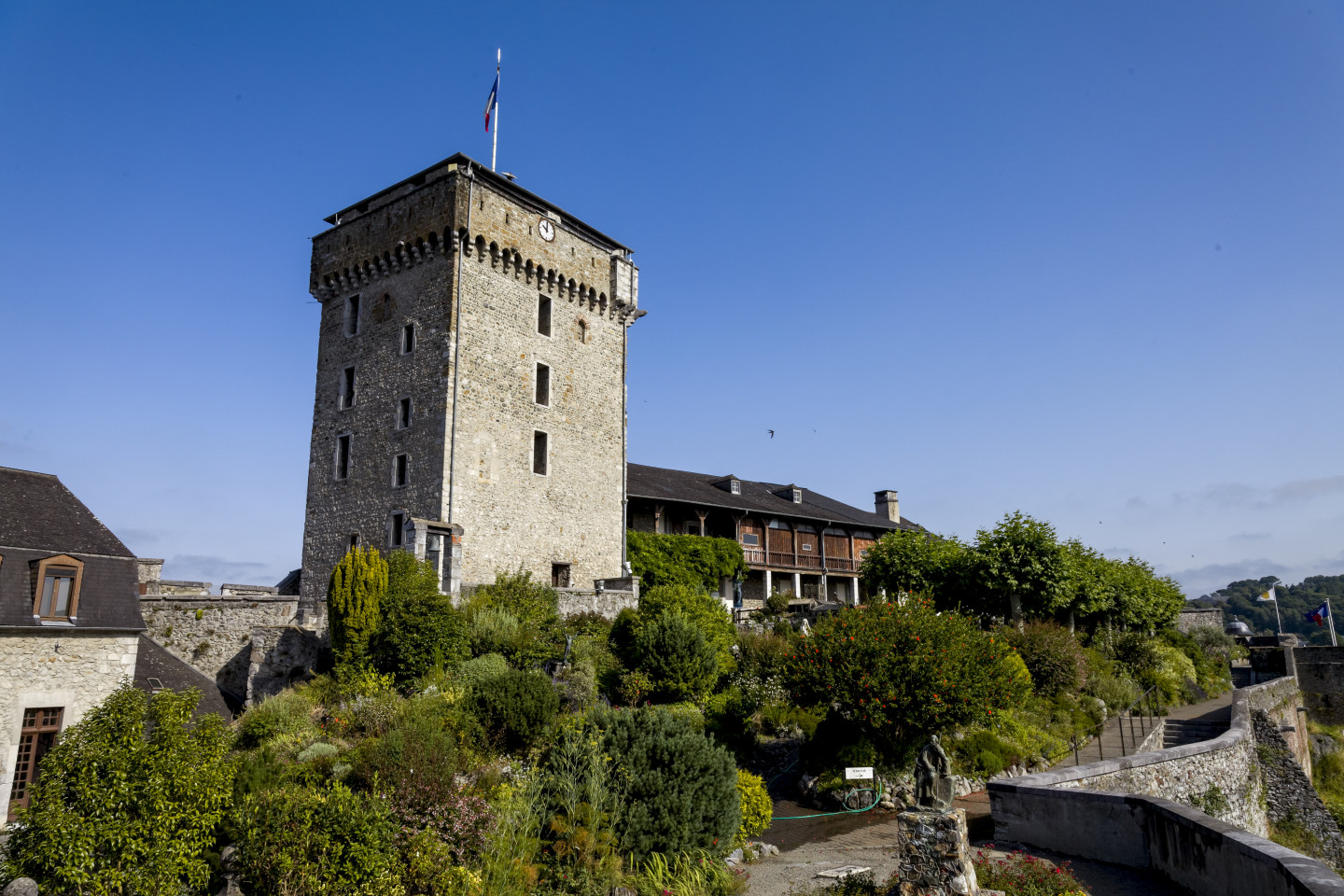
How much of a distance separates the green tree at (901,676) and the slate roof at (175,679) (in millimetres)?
13718

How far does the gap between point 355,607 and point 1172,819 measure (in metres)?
16.3

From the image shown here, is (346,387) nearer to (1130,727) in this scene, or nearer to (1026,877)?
(1026,877)

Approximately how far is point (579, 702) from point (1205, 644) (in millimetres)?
33848

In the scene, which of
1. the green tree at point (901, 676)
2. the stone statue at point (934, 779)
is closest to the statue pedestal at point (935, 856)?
the stone statue at point (934, 779)

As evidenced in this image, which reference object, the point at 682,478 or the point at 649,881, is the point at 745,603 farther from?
the point at 649,881

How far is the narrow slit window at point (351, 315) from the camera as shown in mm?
27820

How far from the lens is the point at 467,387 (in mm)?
24734

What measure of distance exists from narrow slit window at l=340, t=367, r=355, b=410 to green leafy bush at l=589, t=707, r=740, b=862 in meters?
19.2

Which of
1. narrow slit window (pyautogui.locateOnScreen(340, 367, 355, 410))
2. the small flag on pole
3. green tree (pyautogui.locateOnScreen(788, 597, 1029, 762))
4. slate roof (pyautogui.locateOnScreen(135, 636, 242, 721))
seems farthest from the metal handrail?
narrow slit window (pyautogui.locateOnScreen(340, 367, 355, 410))

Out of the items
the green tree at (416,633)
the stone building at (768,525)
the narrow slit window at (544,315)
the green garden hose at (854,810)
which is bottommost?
the green garden hose at (854,810)

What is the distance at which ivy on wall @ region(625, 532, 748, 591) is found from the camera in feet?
101

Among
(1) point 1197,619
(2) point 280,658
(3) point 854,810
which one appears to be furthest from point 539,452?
(1) point 1197,619

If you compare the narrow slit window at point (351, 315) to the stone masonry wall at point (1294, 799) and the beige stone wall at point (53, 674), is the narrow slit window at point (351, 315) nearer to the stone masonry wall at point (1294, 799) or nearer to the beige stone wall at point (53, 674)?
the beige stone wall at point (53, 674)

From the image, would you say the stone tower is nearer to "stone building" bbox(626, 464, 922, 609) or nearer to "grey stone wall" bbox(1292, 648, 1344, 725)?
"stone building" bbox(626, 464, 922, 609)
